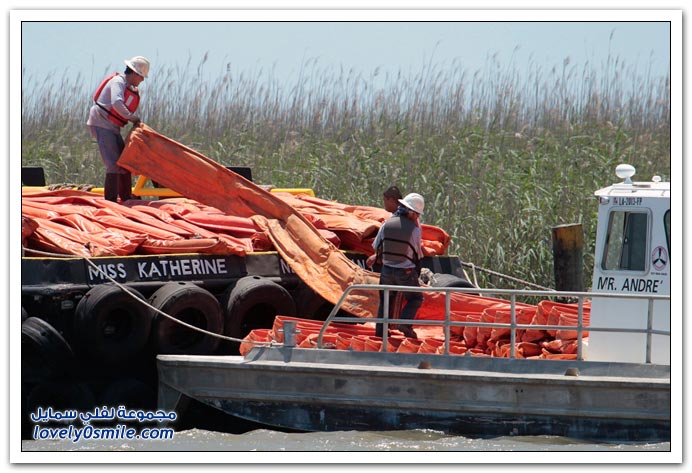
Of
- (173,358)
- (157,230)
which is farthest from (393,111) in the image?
(173,358)

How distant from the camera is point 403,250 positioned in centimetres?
1059

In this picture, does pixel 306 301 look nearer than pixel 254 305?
No

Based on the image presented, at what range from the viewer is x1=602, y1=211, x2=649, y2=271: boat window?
9.88 meters

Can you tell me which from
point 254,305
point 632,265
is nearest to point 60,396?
point 254,305

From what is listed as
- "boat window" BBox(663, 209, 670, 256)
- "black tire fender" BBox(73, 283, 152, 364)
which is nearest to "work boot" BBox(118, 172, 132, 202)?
"black tire fender" BBox(73, 283, 152, 364)

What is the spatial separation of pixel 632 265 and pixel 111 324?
13.0 feet

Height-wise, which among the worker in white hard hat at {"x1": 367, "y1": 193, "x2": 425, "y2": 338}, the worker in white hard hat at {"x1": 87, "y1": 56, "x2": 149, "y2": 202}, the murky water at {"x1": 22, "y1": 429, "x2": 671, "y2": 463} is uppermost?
the worker in white hard hat at {"x1": 87, "y1": 56, "x2": 149, "y2": 202}

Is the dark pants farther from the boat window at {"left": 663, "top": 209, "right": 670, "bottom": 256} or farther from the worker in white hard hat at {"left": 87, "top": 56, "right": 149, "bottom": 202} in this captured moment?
the worker in white hard hat at {"left": 87, "top": 56, "right": 149, "bottom": 202}

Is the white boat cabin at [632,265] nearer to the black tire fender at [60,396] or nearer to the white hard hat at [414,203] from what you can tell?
the white hard hat at [414,203]

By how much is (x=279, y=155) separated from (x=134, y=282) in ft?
21.0

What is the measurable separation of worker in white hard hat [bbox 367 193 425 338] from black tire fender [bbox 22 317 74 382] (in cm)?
240

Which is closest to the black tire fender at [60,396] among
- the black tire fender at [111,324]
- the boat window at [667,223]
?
the black tire fender at [111,324]

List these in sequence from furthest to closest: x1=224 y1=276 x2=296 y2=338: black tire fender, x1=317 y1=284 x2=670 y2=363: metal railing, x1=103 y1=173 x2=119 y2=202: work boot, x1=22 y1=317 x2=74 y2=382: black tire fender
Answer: x1=103 y1=173 x2=119 y2=202: work boot
x1=224 y1=276 x2=296 y2=338: black tire fender
x1=22 y1=317 x2=74 y2=382: black tire fender
x1=317 y1=284 x2=670 y2=363: metal railing

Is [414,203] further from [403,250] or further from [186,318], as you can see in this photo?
[186,318]
